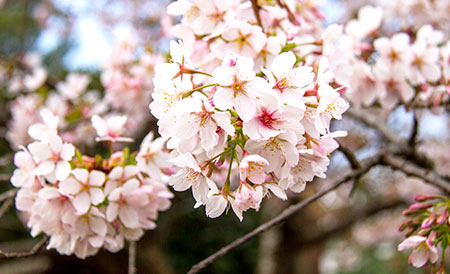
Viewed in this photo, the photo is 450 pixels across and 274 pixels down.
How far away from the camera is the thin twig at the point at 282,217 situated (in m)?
1.09

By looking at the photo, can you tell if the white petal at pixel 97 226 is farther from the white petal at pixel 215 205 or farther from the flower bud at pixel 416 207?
the flower bud at pixel 416 207

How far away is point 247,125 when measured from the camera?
739 mm

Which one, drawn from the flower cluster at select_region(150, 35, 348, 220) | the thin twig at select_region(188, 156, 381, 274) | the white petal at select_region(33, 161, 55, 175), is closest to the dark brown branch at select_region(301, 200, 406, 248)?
the thin twig at select_region(188, 156, 381, 274)

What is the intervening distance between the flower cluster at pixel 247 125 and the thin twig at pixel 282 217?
1.00 ft

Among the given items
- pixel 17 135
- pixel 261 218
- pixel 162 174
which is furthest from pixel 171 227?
pixel 162 174

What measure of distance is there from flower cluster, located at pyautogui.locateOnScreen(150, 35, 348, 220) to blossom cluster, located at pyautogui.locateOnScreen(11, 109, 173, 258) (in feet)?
1.16

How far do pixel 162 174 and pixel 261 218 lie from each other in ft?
11.9

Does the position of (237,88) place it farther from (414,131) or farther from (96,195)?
(414,131)

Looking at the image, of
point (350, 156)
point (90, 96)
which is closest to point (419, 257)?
point (350, 156)

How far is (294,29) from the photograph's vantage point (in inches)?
44.5

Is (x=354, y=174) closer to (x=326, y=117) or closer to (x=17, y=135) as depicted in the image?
(x=326, y=117)

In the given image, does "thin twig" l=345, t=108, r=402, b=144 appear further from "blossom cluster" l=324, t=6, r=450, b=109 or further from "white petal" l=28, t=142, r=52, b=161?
"white petal" l=28, t=142, r=52, b=161

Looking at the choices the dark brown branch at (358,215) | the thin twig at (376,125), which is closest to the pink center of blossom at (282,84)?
the thin twig at (376,125)

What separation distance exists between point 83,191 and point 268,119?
0.61m
